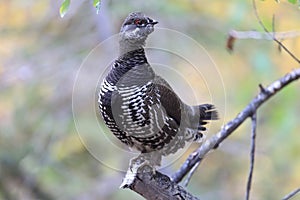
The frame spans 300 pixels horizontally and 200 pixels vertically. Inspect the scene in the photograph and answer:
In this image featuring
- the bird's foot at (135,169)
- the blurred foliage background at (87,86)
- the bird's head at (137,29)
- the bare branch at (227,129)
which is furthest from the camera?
the blurred foliage background at (87,86)

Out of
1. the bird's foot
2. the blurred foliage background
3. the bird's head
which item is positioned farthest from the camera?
the blurred foliage background

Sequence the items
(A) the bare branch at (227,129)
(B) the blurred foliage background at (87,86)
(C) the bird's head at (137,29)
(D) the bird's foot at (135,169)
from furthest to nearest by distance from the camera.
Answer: (B) the blurred foliage background at (87,86) → (A) the bare branch at (227,129) → (D) the bird's foot at (135,169) → (C) the bird's head at (137,29)

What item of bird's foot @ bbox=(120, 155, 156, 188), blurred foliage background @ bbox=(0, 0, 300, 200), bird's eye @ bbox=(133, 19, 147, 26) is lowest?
bird's foot @ bbox=(120, 155, 156, 188)

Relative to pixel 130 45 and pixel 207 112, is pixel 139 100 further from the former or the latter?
pixel 207 112

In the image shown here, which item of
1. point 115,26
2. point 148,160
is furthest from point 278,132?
point 148,160

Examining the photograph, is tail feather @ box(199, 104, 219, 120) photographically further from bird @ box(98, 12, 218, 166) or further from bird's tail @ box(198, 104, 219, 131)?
bird @ box(98, 12, 218, 166)

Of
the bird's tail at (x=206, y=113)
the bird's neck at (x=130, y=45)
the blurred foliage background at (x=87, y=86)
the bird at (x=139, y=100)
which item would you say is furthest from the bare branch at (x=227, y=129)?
the blurred foliage background at (x=87, y=86)

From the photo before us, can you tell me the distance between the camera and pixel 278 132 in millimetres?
3793

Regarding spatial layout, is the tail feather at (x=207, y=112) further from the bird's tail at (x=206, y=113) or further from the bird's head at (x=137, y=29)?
the bird's head at (x=137, y=29)

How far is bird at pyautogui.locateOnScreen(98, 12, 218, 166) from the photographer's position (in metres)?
1.70

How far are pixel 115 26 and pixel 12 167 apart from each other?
3.88 feet

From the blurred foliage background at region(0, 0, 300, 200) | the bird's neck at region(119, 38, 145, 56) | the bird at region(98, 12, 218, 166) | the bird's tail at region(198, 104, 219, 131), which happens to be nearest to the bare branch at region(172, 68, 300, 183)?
the bird's tail at region(198, 104, 219, 131)

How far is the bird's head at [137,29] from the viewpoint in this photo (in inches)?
66.1

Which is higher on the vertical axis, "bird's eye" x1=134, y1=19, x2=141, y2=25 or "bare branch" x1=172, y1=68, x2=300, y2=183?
"bare branch" x1=172, y1=68, x2=300, y2=183
